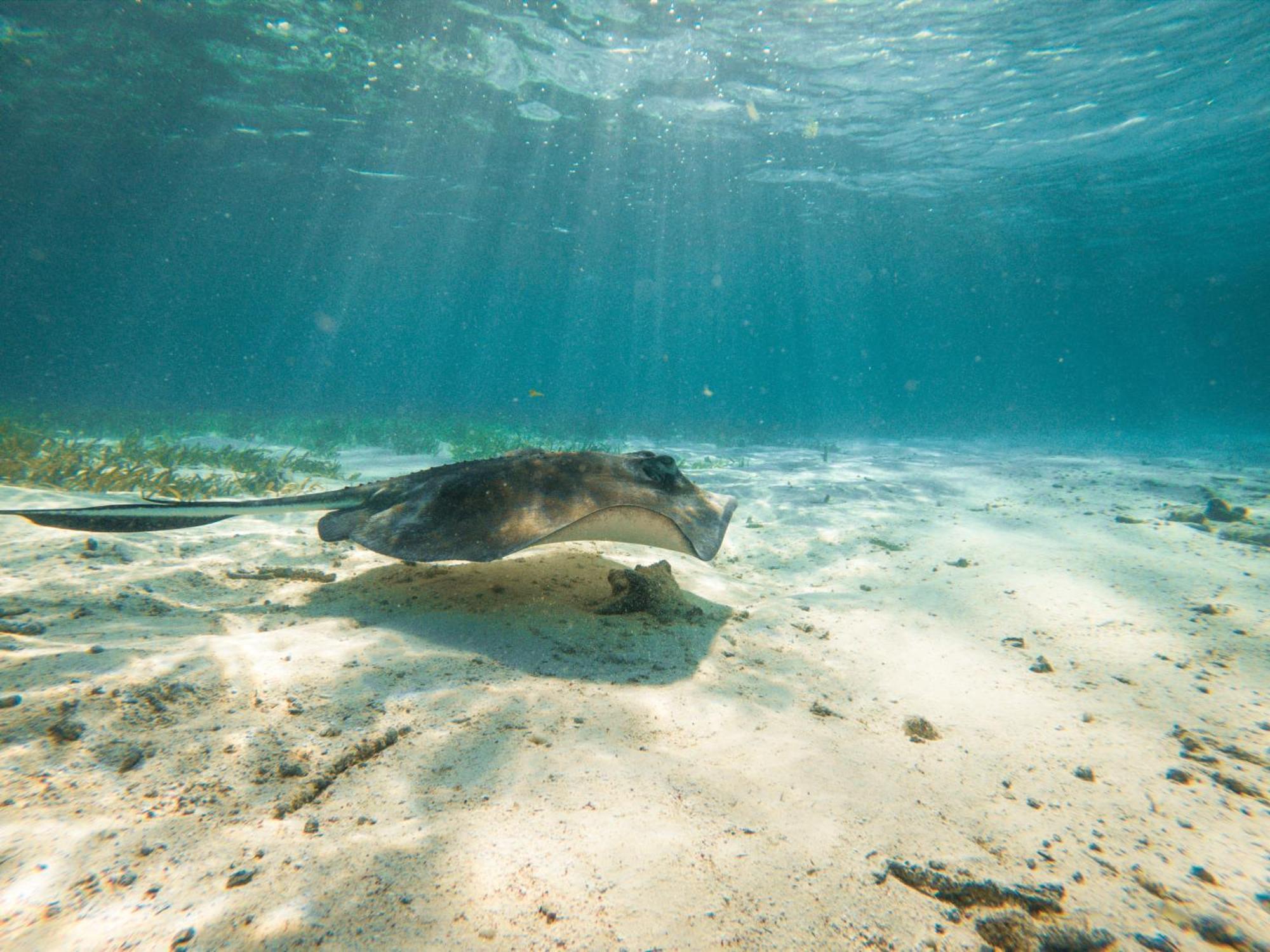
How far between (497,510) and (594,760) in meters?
1.53

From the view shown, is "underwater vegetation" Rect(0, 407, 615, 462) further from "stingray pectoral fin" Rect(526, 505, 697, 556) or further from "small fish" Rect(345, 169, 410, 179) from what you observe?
"small fish" Rect(345, 169, 410, 179)

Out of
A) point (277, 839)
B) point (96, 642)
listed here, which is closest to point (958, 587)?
point (277, 839)

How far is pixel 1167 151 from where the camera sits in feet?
73.0

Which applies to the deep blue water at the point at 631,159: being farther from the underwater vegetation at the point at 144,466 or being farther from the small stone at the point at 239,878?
the small stone at the point at 239,878

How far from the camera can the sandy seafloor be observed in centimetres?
148

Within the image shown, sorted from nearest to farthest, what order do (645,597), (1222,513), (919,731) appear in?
(919,731), (645,597), (1222,513)

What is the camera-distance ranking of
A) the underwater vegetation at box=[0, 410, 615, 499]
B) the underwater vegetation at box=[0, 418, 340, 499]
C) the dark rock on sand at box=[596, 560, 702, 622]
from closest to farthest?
1. the dark rock on sand at box=[596, 560, 702, 622]
2. the underwater vegetation at box=[0, 418, 340, 499]
3. the underwater vegetation at box=[0, 410, 615, 499]

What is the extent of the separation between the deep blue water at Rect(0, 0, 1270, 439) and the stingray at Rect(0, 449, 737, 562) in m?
17.1

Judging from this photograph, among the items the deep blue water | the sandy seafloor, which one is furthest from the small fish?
the sandy seafloor

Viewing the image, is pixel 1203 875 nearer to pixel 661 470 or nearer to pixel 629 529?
pixel 629 529

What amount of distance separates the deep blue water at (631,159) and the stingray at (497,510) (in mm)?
17109

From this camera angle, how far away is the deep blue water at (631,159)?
15.8 meters

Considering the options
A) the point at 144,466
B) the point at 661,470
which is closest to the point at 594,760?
the point at 661,470

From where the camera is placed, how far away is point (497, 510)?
315 centimetres
